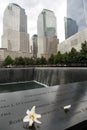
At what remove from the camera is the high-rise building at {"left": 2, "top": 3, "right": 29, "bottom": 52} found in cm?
10788

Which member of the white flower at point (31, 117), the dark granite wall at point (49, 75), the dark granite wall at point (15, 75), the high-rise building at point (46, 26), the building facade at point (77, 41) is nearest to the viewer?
the white flower at point (31, 117)

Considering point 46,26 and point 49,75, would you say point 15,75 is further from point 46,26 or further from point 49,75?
point 46,26

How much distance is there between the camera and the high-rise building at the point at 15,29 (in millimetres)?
107875

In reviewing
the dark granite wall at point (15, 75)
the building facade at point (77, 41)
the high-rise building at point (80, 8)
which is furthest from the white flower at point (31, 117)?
the high-rise building at point (80, 8)

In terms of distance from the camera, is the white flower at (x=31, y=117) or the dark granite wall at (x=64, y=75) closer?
the white flower at (x=31, y=117)

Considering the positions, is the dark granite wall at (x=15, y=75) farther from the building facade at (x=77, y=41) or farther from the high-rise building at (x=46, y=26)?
the high-rise building at (x=46, y=26)

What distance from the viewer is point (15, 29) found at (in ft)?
391

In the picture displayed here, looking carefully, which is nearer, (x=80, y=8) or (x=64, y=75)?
(x=64, y=75)

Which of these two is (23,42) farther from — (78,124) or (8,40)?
(78,124)

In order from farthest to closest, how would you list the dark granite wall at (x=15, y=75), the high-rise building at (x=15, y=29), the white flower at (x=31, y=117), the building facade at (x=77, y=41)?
the high-rise building at (x=15, y=29) → the building facade at (x=77, y=41) → the dark granite wall at (x=15, y=75) → the white flower at (x=31, y=117)

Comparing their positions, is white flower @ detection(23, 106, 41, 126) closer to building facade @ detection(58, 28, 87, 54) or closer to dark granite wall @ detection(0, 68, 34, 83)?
dark granite wall @ detection(0, 68, 34, 83)

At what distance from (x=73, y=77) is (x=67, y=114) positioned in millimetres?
14571

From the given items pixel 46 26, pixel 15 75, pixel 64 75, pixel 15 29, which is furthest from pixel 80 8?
pixel 64 75

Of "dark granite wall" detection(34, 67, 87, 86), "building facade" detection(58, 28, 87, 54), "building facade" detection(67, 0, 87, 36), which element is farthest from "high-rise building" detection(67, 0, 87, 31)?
"dark granite wall" detection(34, 67, 87, 86)
